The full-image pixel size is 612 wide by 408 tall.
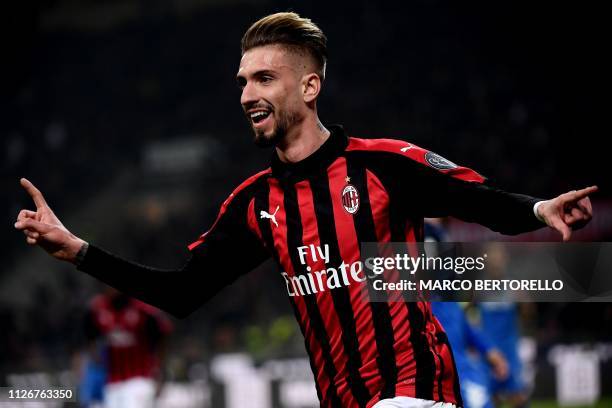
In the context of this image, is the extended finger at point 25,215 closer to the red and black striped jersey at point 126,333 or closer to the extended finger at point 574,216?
the extended finger at point 574,216

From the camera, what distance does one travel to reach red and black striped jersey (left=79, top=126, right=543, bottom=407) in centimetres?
324

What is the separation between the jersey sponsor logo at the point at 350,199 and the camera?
3393mm

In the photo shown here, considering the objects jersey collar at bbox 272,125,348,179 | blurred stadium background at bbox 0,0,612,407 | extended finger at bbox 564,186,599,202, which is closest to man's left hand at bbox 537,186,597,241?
extended finger at bbox 564,186,599,202

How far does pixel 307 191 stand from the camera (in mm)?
3492

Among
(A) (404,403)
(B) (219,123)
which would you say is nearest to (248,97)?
(A) (404,403)

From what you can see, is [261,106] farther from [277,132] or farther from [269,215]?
[269,215]

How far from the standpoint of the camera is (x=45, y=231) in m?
3.38

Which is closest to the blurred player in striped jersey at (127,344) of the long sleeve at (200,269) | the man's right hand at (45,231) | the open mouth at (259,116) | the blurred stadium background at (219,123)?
the blurred stadium background at (219,123)

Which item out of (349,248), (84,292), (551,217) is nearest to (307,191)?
(349,248)

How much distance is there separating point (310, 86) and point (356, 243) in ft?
2.07

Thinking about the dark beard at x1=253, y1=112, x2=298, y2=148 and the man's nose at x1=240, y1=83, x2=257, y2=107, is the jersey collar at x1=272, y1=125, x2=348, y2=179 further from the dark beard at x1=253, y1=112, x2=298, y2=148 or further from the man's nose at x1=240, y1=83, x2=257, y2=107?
the man's nose at x1=240, y1=83, x2=257, y2=107

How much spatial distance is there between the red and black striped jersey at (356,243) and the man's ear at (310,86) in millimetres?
158

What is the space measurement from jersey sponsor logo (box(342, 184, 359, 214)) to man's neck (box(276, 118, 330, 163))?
0.75 feet

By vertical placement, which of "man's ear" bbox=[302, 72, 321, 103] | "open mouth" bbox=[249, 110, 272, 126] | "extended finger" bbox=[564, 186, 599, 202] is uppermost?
"man's ear" bbox=[302, 72, 321, 103]
